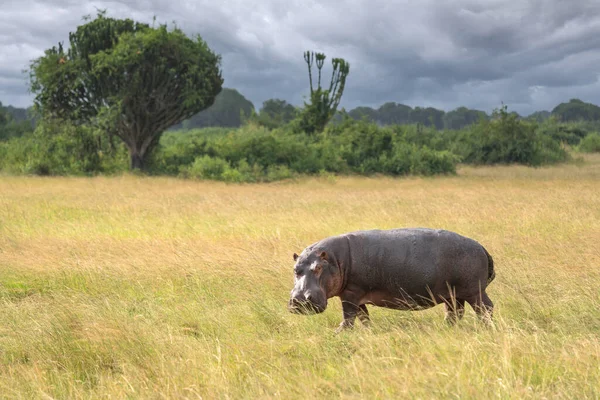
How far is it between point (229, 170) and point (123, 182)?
15.8 ft

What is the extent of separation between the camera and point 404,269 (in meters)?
4.10

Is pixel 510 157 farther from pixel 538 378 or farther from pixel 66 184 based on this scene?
pixel 538 378

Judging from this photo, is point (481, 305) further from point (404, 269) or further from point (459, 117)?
point (459, 117)

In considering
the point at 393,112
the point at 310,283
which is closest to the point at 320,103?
the point at 310,283

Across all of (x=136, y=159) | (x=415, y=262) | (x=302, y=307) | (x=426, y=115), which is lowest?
(x=136, y=159)

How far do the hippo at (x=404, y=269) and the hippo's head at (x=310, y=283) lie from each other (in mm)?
99

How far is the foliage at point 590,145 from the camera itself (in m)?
44.1

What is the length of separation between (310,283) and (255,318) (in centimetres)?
106

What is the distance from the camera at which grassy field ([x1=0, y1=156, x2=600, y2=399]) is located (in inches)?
123

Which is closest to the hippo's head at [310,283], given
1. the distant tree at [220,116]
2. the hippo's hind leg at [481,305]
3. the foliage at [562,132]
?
the hippo's hind leg at [481,305]

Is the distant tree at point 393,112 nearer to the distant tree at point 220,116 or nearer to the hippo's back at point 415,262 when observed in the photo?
the distant tree at point 220,116

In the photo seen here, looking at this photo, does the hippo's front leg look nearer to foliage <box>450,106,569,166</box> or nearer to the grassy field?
the grassy field

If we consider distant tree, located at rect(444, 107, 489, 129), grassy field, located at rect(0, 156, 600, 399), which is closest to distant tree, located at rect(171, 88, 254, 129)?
distant tree, located at rect(444, 107, 489, 129)

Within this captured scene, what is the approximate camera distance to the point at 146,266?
678cm
